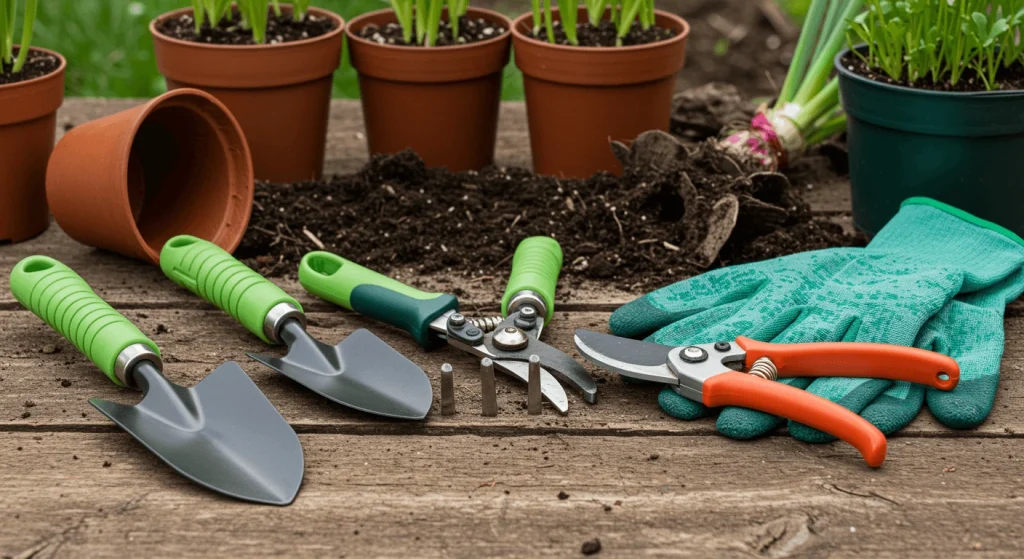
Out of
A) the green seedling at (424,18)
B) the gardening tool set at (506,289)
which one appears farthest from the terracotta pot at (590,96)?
the green seedling at (424,18)

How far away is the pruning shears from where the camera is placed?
1300 millimetres

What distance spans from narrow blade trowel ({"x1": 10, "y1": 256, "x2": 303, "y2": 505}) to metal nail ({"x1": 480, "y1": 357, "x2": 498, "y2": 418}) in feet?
0.74

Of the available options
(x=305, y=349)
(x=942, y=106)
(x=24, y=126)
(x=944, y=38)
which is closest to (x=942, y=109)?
(x=942, y=106)

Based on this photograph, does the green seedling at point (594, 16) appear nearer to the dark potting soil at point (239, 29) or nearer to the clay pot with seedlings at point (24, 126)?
the dark potting soil at point (239, 29)

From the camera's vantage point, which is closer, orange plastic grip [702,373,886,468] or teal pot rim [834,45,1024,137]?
orange plastic grip [702,373,886,468]

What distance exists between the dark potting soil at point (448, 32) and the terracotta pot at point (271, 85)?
0.35 feet

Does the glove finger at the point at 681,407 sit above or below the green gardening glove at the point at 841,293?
below

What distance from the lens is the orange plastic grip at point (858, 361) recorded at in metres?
1.21

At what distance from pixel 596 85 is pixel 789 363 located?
31.4 inches

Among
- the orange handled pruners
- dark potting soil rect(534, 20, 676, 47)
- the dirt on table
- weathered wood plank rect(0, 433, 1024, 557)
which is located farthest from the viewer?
dark potting soil rect(534, 20, 676, 47)

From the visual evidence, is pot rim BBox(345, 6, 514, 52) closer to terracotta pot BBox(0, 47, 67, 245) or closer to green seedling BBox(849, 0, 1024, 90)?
Result: terracotta pot BBox(0, 47, 67, 245)

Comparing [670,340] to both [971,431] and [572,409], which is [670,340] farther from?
[971,431]

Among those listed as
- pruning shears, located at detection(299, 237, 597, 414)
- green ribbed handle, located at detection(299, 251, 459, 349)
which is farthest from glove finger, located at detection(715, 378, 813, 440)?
green ribbed handle, located at detection(299, 251, 459, 349)

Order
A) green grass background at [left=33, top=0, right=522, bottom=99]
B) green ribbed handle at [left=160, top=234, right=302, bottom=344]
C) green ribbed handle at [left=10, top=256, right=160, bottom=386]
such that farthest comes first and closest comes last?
green grass background at [left=33, top=0, right=522, bottom=99] → green ribbed handle at [left=160, top=234, right=302, bottom=344] → green ribbed handle at [left=10, top=256, right=160, bottom=386]
